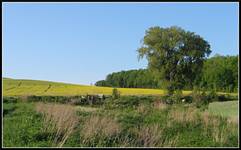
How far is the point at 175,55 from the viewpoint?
5931 cm

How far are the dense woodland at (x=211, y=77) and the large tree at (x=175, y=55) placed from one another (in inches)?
657

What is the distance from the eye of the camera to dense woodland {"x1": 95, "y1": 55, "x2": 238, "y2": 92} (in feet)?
284

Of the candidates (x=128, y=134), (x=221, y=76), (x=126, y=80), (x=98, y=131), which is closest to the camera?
(x=98, y=131)

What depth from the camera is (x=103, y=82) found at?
102938 mm

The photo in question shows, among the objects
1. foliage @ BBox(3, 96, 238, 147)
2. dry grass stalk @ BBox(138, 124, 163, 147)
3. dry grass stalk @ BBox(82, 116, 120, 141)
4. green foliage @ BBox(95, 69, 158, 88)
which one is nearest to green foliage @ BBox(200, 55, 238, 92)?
green foliage @ BBox(95, 69, 158, 88)

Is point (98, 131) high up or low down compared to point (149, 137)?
up

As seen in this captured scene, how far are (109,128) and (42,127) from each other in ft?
7.73

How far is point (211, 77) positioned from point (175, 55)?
31399 millimetres

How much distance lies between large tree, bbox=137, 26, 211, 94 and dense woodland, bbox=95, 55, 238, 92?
1668cm

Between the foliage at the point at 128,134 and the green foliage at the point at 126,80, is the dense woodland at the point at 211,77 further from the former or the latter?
the foliage at the point at 128,134

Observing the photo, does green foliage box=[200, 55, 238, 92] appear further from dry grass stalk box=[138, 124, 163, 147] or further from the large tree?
dry grass stalk box=[138, 124, 163, 147]

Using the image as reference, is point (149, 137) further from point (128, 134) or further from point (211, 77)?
point (211, 77)

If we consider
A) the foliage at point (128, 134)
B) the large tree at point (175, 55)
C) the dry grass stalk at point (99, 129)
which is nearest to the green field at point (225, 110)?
the foliage at point (128, 134)

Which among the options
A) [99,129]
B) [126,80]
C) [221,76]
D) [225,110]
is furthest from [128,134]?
[126,80]
